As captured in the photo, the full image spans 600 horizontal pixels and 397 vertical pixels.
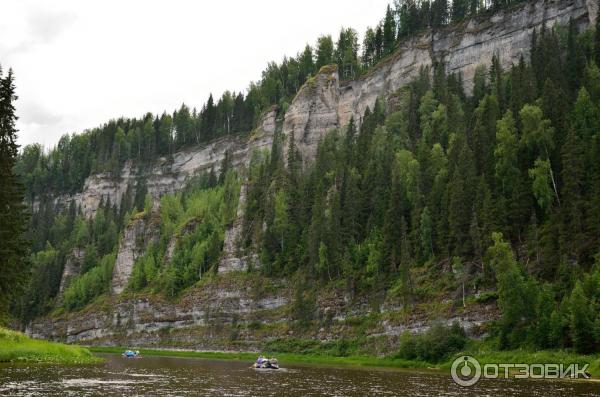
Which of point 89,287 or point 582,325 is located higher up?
point 89,287

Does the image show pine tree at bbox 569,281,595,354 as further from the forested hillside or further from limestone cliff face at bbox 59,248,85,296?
limestone cliff face at bbox 59,248,85,296

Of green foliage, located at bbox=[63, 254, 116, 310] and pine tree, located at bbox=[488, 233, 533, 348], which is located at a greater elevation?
green foliage, located at bbox=[63, 254, 116, 310]

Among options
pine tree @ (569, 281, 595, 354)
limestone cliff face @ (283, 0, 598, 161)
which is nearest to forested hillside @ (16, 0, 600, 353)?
pine tree @ (569, 281, 595, 354)

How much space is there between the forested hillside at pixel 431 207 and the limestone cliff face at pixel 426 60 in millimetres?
5083

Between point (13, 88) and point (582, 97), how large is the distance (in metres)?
73.7

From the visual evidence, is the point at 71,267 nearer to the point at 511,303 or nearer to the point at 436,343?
the point at 436,343

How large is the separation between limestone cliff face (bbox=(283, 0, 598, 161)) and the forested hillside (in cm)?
508

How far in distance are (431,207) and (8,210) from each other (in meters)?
64.2

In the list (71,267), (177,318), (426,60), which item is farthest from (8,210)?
(71,267)

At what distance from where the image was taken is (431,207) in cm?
9325

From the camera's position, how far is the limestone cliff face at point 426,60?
13275 cm

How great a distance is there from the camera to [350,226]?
4254 inches

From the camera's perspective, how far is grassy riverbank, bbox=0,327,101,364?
159 ft

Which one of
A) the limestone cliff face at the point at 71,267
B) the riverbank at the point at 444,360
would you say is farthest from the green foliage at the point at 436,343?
the limestone cliff face at the point at 71,267
